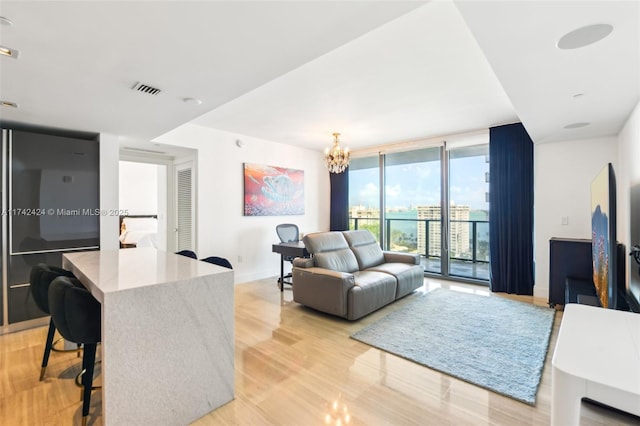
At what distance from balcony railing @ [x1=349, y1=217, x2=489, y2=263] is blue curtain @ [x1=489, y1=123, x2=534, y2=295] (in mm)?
662

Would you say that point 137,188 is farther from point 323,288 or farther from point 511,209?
point 511,209

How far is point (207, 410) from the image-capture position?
188 centimetres

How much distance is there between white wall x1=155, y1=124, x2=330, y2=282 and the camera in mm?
4707

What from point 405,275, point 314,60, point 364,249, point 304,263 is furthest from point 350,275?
point 314,60

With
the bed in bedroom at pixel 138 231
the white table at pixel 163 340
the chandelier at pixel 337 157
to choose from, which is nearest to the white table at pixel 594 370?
the white table at pixel 163 340

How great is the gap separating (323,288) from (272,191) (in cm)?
273

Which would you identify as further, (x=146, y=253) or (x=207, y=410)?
(x=146, y=253)

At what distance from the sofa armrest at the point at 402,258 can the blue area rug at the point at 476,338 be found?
0.67 m

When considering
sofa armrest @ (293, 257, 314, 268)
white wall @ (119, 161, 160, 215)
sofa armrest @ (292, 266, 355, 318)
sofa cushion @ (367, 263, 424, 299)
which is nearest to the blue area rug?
sofa cushion @ (367, 263, 424, 299)

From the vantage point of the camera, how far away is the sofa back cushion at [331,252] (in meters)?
3.95

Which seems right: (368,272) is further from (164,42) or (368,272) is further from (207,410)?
(164,42)

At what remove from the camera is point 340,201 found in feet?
21.9

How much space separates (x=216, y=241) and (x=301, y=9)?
4.12m

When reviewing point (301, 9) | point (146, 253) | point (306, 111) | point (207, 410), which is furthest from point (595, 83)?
point (146, 253)
